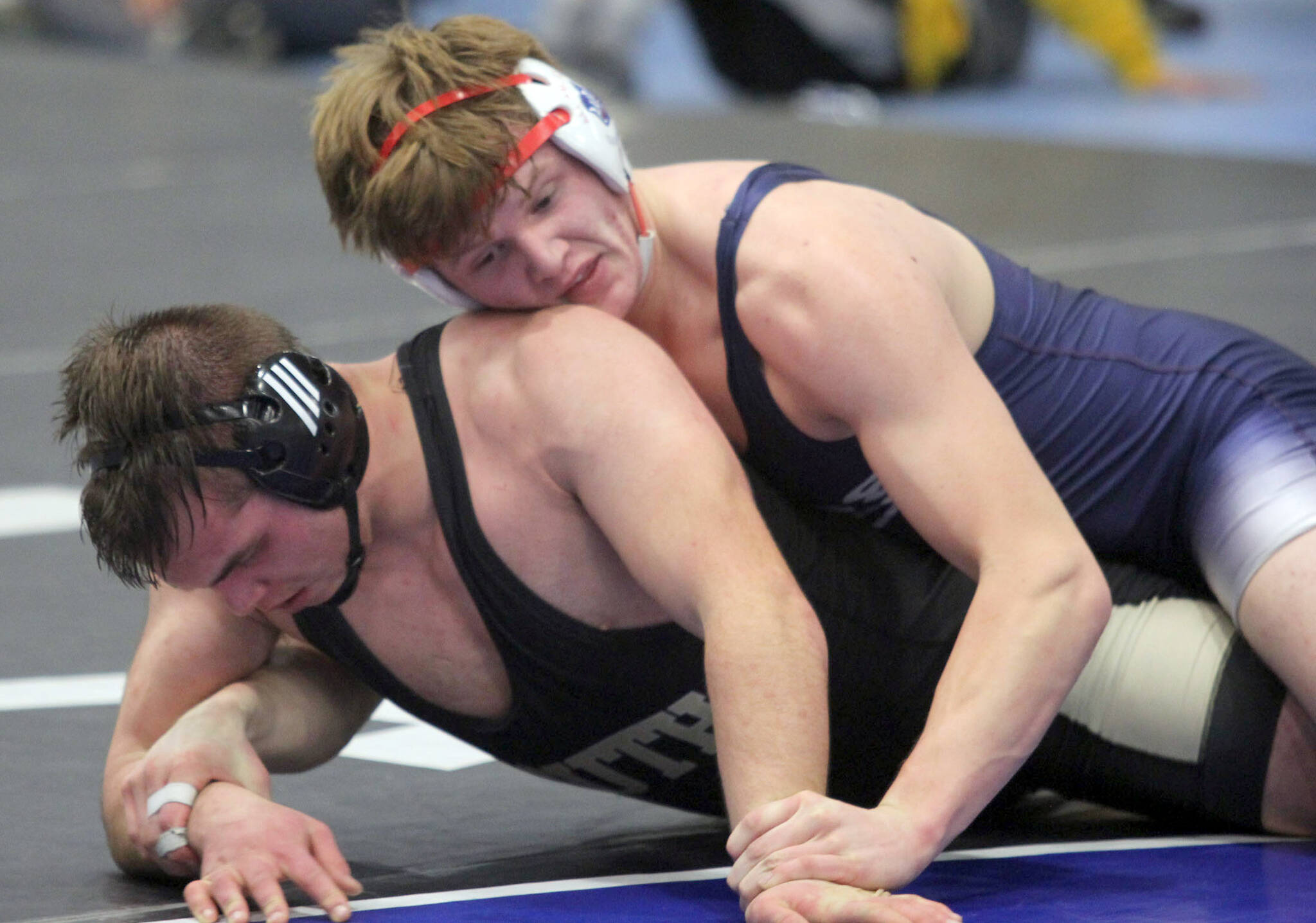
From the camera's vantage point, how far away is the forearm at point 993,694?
2.00 meters

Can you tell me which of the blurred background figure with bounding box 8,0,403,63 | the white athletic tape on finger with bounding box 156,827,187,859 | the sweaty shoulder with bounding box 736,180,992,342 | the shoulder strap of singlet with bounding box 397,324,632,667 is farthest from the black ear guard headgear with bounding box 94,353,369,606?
the blurred background figure with bounding box 8,0,403,63

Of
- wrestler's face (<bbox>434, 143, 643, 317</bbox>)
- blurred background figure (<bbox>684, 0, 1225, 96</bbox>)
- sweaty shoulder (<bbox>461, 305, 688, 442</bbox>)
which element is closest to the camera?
sweaty shoulder (<bbox>461, 305, 688, 442</bbox>)

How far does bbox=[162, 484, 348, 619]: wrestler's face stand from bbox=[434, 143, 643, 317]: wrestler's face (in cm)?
36

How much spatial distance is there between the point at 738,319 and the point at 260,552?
0.61 m

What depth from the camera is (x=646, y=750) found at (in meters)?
2.34

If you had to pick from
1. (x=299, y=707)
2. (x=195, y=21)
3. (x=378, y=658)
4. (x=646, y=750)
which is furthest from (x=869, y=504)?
(x=195, y=21)

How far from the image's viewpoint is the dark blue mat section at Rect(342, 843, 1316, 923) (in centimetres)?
200

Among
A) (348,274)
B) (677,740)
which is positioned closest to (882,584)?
(677,740)

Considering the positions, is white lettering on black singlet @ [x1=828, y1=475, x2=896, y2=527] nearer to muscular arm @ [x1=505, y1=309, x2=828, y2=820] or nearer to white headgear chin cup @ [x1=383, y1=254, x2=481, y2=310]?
muscular arm @ [x1=505, y1=309, x2=828, y2=820]

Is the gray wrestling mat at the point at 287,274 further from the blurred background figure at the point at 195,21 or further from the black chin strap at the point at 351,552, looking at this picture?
the blurred background figure at the point at 195,21

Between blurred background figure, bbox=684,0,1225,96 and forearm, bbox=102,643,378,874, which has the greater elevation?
forearm, bbox=102,643,378,874

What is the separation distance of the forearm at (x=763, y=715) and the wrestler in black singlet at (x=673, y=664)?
250mm

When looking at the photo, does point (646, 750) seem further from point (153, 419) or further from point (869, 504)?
point (153, 419)

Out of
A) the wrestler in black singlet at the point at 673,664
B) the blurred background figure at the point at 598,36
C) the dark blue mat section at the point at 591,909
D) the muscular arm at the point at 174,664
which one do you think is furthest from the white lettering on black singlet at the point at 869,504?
the blurred background figure at the point at 598,36
